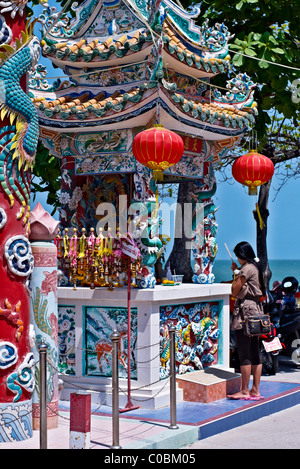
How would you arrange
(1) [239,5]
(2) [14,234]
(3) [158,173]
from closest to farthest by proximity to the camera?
(2) [14,234]
(3) [158,173]
(1) [239,5]

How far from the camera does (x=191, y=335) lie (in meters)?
9.51

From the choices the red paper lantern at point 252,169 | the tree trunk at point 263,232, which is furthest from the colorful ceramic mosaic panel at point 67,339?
the tree trunk at point 263,232

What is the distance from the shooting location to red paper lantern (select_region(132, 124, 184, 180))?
8086mm

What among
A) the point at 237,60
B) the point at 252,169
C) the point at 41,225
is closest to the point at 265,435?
the point at 41,225

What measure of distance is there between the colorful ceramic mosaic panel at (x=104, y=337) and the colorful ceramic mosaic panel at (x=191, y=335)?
0.43m

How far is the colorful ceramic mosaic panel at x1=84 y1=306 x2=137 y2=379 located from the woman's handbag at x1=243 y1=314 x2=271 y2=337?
4.37 feet

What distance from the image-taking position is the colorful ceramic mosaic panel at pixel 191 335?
351 inches

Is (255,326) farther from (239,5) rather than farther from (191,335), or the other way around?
(239,5)

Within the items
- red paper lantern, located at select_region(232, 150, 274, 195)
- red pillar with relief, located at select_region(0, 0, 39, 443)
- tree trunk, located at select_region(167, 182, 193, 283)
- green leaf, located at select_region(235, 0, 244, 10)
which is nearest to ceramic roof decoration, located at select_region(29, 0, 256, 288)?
red paper lantern, located at select_region(232, 150, 274, 195)

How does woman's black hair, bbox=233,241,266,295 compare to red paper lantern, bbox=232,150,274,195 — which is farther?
red paper lantern, bbox=232,150,274,195

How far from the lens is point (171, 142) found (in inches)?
320

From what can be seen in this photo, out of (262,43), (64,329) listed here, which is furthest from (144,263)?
(262,43)

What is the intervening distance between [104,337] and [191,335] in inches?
47.8

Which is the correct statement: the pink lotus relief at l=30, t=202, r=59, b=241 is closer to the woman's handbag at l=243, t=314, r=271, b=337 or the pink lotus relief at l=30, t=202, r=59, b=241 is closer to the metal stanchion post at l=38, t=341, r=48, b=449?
Answer: the metal stanchion post at l=38, t=341, r=48, b=449
